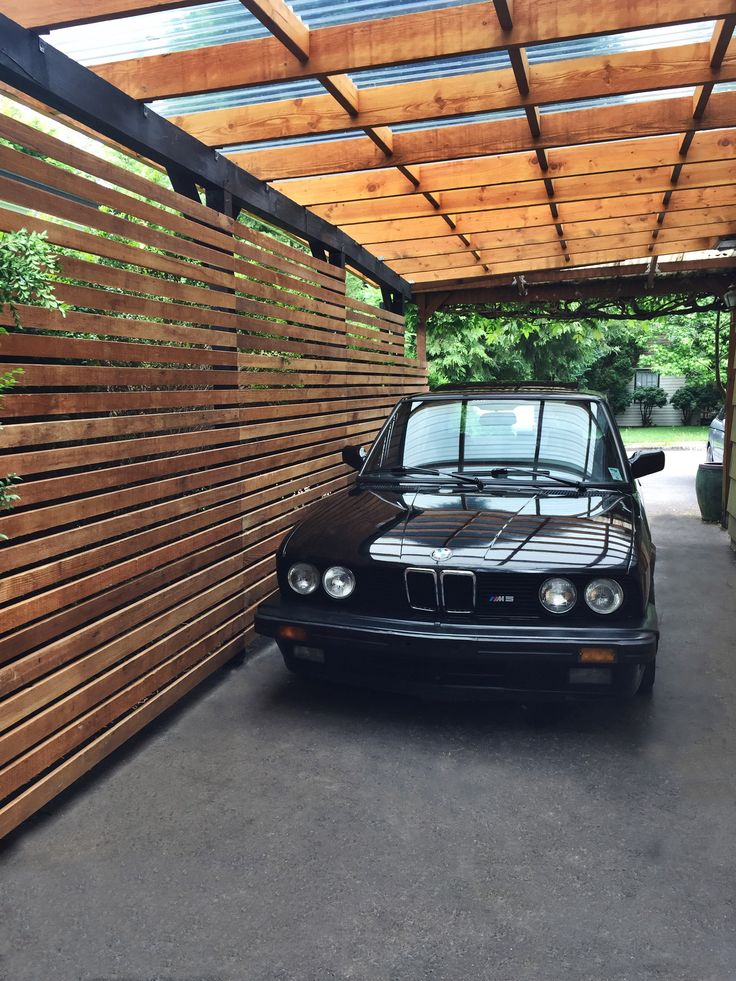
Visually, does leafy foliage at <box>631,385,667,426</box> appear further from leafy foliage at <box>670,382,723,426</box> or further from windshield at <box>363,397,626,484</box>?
windshield at <box>363,397,626,484</box>

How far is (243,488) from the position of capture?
507cm

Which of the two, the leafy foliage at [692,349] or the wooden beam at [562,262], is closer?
the wooden beam at [562,262]

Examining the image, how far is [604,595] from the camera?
11.8 ft

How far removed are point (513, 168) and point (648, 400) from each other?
29519mm

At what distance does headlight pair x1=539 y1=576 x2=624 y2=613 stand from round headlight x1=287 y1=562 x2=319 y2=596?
1.13 m

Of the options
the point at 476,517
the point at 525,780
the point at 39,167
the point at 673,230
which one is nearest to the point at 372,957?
the point at 525,780

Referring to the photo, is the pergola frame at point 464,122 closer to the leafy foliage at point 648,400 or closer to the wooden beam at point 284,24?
the wooden beam at point 284,24

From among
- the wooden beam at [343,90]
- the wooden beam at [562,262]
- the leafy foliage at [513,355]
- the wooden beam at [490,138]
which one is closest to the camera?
the wooden beam at [343,90]

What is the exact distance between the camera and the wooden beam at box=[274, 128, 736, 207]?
568cm

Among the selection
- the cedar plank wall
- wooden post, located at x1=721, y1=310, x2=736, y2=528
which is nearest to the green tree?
the cedar plank wall

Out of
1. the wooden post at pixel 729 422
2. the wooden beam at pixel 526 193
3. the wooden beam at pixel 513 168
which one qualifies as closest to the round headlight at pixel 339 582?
the wooden beam at pixel 513 168

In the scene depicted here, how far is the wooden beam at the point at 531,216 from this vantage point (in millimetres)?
7137

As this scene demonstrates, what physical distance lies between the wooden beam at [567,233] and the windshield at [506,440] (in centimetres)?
352

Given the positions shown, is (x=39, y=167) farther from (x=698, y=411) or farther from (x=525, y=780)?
(x=698, y=411)
